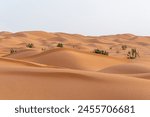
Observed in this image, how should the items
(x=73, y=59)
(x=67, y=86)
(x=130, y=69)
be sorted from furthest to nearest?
1. (x=73, y=59)
2. (x=130, y=69)
3. (x=67, y=86)

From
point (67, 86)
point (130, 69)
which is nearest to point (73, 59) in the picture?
point (130, 69)

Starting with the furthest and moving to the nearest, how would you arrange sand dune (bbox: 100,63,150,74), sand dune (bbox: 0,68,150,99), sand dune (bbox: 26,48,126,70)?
1. sand dune (bbox: 26,48,126,70)
2. sand dune (bbox: 100,63,150,74)
3. sand dune (bbox: 0,68,150,99)

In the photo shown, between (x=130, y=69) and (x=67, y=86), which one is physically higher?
(x=67, y=86)

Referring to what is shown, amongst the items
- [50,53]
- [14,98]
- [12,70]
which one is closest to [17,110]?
[14,98]

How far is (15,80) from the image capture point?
4.61 meters

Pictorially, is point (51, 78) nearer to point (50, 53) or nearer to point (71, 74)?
point (71, 74)

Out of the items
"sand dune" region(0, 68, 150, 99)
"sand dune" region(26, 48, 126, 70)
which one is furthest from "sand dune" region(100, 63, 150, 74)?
"sand dune" region(0, 68, 150, 99)

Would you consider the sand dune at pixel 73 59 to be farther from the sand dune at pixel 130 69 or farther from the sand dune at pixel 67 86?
the sand dune at pixel 67 86

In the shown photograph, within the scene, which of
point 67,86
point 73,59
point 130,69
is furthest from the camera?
point 73,59

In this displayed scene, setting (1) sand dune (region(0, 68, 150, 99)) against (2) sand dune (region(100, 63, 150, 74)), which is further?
(2) sand dune (region(100, 63, 150, 74))

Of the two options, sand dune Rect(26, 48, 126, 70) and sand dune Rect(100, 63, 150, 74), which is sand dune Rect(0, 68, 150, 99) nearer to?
sand dune Rect(100, 63, 150, 74)

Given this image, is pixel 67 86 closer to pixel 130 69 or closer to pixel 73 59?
pixel 130 69

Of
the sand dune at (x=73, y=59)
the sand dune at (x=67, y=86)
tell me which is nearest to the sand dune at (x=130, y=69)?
the sand dune at (x=73, y=59)

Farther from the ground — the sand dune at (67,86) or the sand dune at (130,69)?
the sand dune at (67,86)
